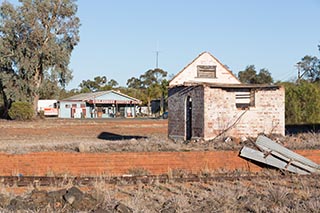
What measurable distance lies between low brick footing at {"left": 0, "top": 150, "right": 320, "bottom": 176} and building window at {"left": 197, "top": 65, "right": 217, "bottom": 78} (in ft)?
55.8

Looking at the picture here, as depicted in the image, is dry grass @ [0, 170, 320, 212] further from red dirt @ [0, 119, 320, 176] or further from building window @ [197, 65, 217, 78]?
building window @ [197, 65, 217, 78]

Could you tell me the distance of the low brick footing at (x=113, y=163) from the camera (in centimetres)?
1617

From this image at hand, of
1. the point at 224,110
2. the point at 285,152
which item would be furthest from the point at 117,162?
the point at 224,110

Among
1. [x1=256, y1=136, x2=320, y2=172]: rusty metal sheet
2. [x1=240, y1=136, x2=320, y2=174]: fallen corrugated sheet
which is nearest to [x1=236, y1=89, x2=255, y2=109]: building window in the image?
[x1=256, y1=136, x2=320, y2=172]: rusty metal sheet

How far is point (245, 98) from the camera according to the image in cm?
2530

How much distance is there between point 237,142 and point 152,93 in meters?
76.3

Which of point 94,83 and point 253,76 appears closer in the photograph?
point 253,76

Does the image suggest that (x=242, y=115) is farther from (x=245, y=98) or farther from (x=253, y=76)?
(x=253, y=76)

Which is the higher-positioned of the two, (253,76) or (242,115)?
(253,76)

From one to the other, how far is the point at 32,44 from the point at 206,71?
36.6 meters

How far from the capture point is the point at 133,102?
87500mm

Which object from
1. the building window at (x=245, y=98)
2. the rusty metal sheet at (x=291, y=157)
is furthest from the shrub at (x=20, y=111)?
the rusty metal sheet at (x=291, y=157)

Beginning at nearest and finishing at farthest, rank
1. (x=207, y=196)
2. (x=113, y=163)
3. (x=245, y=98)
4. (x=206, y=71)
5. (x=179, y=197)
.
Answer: (x=179, y=197), (x=207, y=196), (x=113, y=163), (x=245, y=98), (x=206, y=71)

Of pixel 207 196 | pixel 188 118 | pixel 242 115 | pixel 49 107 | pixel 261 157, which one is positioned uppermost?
pixel 49 107
